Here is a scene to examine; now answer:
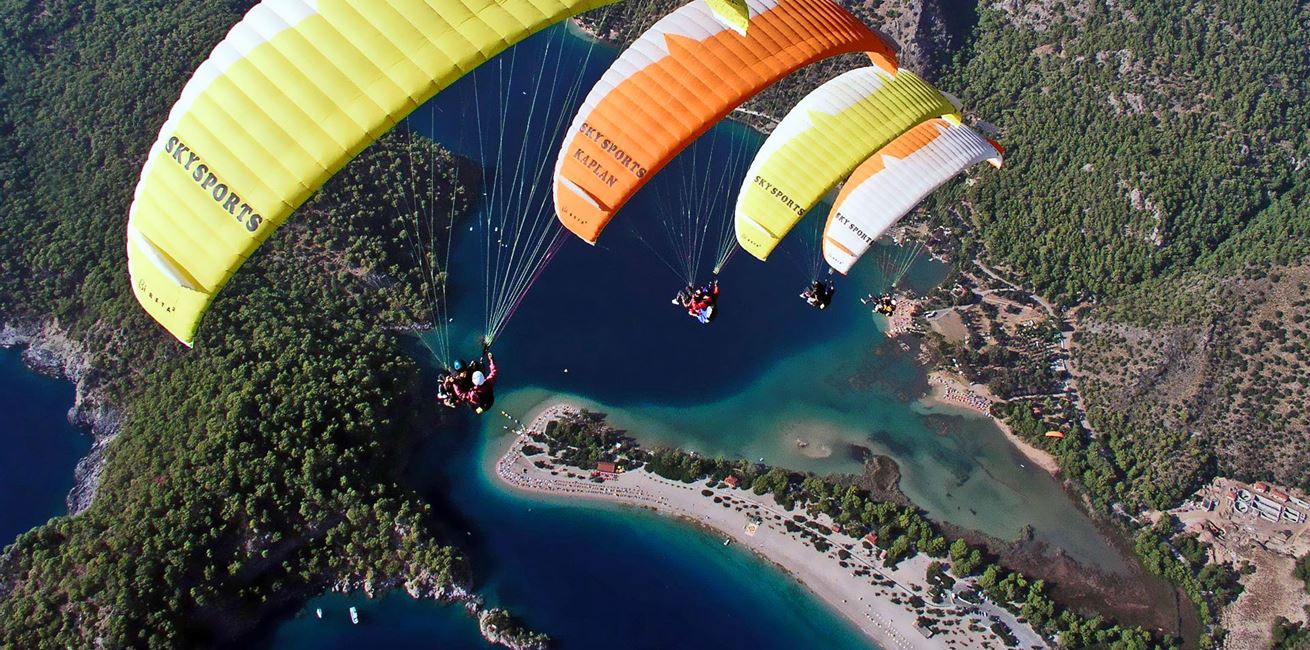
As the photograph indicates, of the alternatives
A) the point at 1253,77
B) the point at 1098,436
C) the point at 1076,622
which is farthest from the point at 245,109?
the point at 1253,77

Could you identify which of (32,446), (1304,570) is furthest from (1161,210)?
(32,446)

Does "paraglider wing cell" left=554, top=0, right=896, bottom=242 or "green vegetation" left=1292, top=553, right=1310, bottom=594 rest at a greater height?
"paraglider wing cell" left=554, top=0, right=896, bottom=242

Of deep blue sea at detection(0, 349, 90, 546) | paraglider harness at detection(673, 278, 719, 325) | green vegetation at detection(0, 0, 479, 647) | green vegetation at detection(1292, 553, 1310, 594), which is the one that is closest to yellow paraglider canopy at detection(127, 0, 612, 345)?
paraglider harness at detection(673, 278, 719, 325)

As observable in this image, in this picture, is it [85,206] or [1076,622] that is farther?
[85,206]

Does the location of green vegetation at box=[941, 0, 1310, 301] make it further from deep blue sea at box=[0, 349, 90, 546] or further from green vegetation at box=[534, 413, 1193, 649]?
deep blue sea at box=[0, 349, 90, 546]

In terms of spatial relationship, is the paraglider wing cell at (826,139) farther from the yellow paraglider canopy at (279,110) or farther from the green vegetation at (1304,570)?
the green vegetation at (1304,570)

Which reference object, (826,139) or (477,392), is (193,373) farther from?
(826,139)

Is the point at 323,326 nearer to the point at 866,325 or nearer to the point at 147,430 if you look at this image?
the point at 147,430
